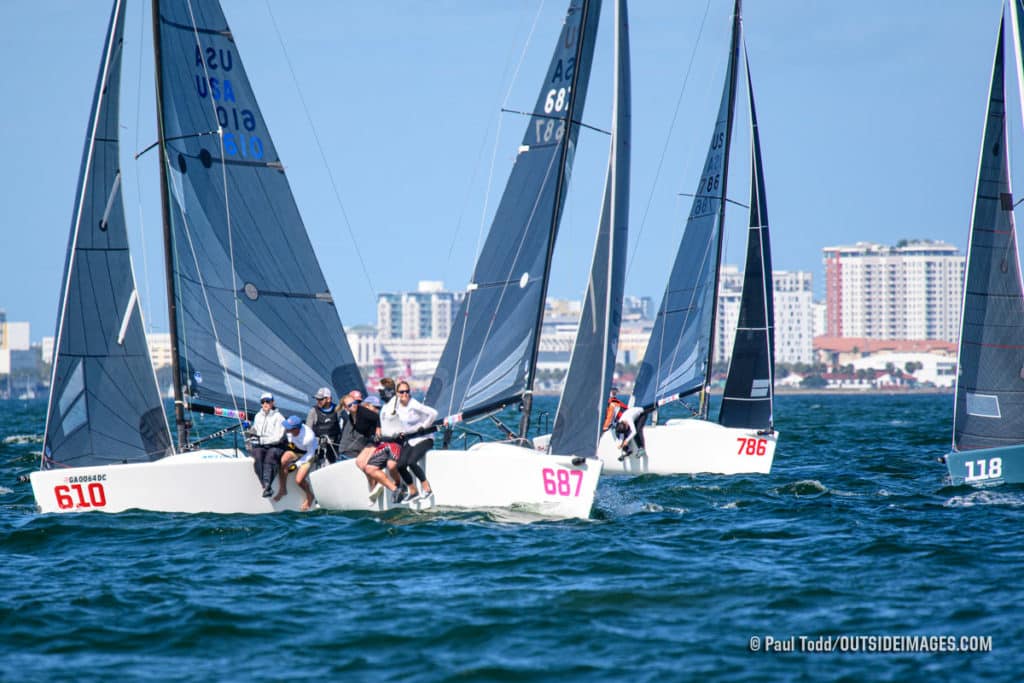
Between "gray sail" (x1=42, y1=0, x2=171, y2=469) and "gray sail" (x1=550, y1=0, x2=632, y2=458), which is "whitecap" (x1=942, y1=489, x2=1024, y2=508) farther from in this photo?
"gray sail" (x1=42, y1=0, x2=171, y2=469)

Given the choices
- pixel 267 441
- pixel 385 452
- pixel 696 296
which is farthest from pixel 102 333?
pixel 696 296

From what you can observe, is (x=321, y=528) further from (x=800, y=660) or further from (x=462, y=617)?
(x=800, y=660)

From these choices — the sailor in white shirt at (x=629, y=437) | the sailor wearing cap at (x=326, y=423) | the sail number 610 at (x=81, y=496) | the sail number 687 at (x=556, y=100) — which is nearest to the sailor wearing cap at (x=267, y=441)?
the sailor wearing cap at (x=326, y=423)

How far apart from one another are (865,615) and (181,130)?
7926 millimetres

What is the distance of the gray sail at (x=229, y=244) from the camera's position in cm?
1279

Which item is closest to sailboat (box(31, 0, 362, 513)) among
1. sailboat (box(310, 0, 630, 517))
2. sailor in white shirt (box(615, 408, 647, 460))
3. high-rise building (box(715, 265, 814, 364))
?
sailboat (box(310, 0, 630, 517))

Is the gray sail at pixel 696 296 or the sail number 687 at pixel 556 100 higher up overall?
the sail number 687 at pixel 556 100

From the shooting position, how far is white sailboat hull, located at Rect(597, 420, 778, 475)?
16734mm

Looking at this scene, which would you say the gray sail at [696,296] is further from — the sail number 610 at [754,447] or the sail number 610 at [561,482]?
the sail number 610 at [561,482]

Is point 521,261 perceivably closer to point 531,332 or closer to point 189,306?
point 531,332

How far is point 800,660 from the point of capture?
7168 mm

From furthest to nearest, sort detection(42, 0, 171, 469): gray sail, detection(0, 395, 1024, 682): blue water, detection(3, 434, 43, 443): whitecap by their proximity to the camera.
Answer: detection(3, 434, 43, 443): whitecap, detection(42, 0, 171, 469): gray sail, detection(0, 395, 1024, 682): blue water

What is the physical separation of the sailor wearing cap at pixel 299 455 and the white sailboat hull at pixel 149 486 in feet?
1.17

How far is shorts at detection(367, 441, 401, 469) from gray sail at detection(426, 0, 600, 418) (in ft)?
5.87
